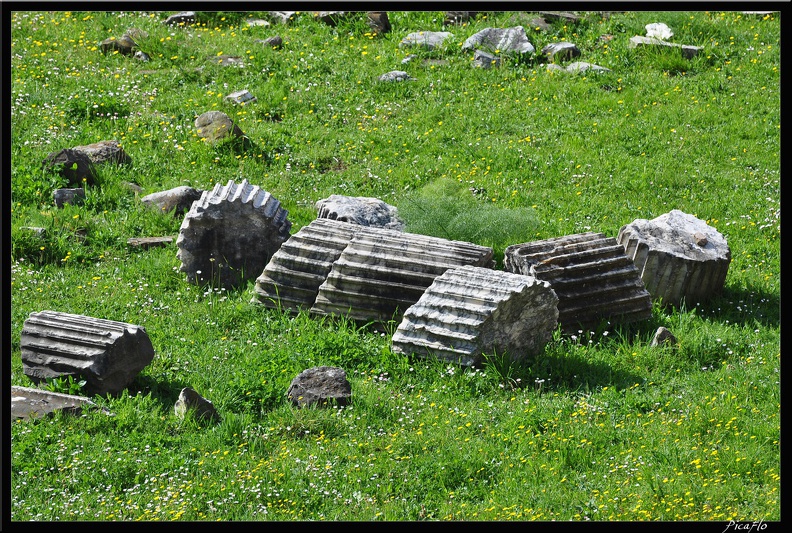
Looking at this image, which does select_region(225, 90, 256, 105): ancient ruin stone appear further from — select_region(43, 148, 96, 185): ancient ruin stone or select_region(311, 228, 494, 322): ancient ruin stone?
select_region(311, 228, 494, 322): ancient ruin stone

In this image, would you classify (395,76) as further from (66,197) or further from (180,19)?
(66,197)

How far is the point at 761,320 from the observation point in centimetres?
949

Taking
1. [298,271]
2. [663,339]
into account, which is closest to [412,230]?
[298,271]

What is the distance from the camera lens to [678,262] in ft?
31.5

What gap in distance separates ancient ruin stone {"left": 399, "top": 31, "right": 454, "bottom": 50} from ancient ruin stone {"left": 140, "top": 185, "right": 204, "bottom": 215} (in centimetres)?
602

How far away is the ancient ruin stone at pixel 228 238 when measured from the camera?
33.6 feet

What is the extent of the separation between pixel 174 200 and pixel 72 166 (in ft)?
5.15

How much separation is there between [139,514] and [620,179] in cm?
811

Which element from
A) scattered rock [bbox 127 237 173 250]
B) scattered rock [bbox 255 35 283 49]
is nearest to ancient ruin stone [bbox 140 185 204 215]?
scattered rock [bbox 127 237 173 250]

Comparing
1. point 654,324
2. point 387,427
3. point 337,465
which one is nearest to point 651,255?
point 654,324

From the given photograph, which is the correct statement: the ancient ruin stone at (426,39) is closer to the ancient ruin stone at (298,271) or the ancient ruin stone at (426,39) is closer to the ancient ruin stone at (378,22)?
the ancient ruin stone at (378,22)

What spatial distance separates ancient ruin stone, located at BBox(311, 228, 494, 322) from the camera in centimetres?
928

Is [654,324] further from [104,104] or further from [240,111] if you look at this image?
[104,104]

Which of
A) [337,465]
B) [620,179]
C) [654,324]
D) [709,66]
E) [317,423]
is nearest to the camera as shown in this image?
[337,465]
